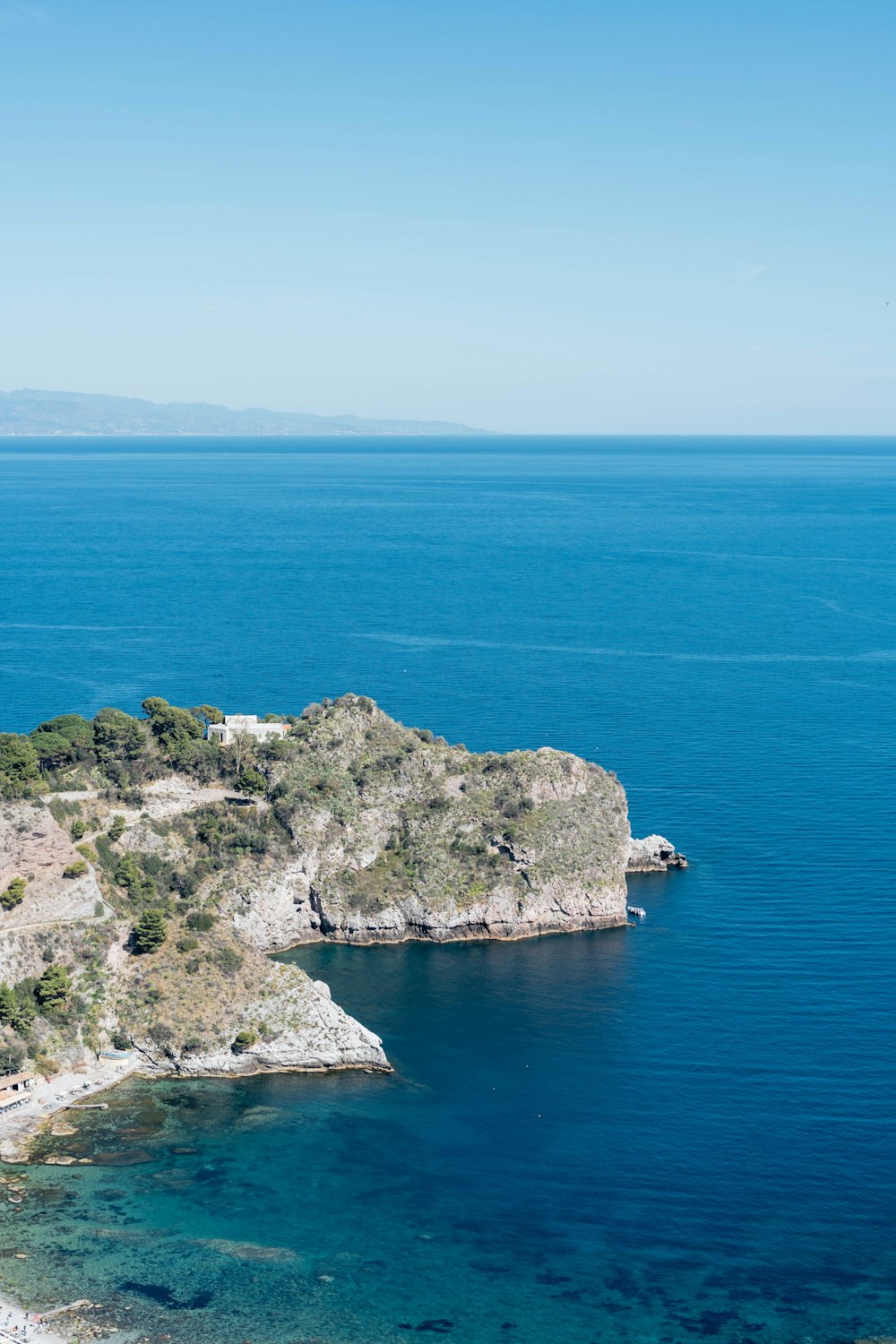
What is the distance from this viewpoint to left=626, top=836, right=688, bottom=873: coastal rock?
113500 mm

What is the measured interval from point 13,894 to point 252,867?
62.3 ft

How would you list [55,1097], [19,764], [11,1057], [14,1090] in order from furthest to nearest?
[19,764]
[11,1057]
[55,1097]
[14,1090]

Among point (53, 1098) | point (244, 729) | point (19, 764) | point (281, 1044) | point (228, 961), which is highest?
point (244, 729)

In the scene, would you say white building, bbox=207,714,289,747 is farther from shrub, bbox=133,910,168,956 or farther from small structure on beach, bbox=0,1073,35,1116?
small structure on beach, bbox=0,1073,35,1116

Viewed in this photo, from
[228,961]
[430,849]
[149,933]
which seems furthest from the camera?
[430,849]

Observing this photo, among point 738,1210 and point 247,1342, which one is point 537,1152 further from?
point 247,1342

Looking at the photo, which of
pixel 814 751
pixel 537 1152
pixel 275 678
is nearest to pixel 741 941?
pixel 537 1152

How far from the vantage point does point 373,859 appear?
353 feet

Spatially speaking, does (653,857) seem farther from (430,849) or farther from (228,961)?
(228,961)

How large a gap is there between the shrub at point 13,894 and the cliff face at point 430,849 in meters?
15.4

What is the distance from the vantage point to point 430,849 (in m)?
107

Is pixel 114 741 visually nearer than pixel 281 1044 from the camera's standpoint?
No

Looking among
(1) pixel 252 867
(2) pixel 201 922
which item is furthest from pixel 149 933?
(1) pixel 252 867

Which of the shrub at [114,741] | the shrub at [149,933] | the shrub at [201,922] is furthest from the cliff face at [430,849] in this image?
the shrub at [114,741]
